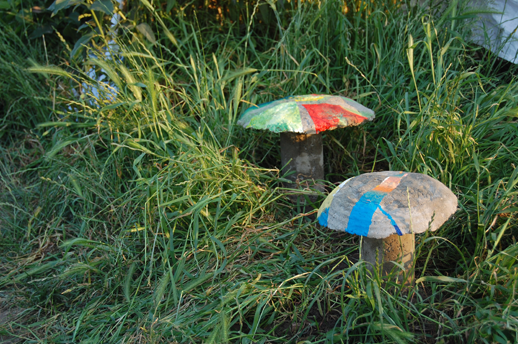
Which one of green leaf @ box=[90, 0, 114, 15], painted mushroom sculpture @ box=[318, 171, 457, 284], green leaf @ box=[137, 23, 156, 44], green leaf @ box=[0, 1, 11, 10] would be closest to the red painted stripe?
painted mushroom sculpture @ box=[318, 171, 457, 284]

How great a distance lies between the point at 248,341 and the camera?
4.44 feet

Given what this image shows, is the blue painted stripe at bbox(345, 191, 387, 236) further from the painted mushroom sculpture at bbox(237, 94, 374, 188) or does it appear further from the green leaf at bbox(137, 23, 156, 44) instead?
the green leaf at bbox(137, 23, 156, 44)

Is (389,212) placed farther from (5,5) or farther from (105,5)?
(5,5)

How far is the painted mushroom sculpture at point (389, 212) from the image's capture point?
1222 mm

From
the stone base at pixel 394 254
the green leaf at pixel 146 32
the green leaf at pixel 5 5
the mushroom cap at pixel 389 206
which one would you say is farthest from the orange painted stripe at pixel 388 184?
the green leaf at pixel 5 5

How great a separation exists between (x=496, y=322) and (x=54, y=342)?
1.48 metres

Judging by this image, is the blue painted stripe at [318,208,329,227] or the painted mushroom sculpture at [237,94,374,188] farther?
the painted mushroom sculpture at [237,94,374,188]

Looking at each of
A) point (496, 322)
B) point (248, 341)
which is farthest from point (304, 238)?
point (496, 322)

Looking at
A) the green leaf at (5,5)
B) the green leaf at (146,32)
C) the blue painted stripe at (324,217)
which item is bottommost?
the blue painted stripe at (324,217)

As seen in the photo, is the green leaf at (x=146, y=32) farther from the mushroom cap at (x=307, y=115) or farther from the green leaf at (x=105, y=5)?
the mushroom cap at (x=307, y=115)

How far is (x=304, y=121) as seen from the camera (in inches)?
68.8

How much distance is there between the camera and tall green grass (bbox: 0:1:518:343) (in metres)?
1.36

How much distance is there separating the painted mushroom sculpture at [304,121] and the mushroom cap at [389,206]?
0.44 m

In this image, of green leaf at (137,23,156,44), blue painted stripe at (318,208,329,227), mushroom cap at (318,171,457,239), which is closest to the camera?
mushroom cap at (318,171,457,239)
